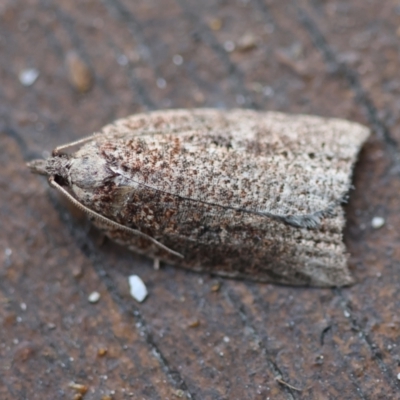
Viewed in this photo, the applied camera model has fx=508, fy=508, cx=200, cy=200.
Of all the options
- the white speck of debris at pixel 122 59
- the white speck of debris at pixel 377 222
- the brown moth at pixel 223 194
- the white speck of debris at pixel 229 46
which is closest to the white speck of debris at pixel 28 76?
the white speck of debris at pixel 122 59

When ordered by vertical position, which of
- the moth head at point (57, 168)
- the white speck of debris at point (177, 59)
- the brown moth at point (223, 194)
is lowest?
the brown moth at point (223, 194)

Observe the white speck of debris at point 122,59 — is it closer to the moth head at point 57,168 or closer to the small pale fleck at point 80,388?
the moth head at point 57,168

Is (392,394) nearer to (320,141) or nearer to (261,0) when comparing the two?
(320,141)

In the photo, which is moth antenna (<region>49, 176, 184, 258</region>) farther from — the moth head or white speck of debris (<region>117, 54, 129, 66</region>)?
white speck of debris (<region>117, 54, 129, 66</region>)

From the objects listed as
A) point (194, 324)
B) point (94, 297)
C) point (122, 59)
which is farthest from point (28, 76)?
point (194, 324)

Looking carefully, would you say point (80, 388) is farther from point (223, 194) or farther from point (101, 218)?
point (223, 194)

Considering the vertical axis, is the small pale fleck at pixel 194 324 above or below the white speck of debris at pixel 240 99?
below

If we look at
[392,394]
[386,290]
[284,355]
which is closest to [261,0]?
[386,290]
